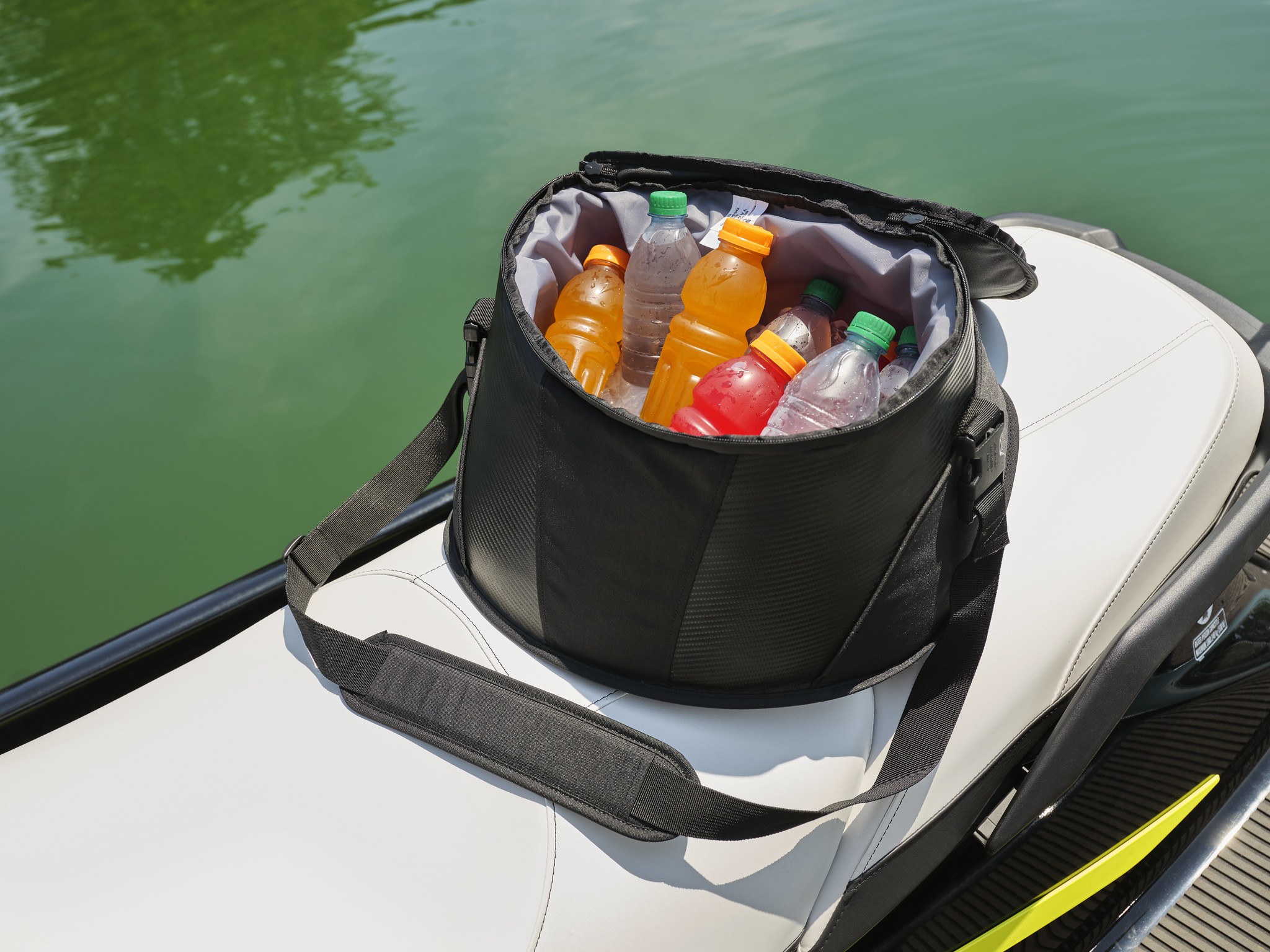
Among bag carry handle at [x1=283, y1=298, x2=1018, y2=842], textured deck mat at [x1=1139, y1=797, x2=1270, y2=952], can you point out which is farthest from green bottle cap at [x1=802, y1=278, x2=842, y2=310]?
textured deck mat at [x1=1139, y1=797, x2=1270, y2=952]

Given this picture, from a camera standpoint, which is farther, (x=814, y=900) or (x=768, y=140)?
(x=768, y=140)

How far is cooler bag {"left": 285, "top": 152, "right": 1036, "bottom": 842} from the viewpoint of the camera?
2.13ft

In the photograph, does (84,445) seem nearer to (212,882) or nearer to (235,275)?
(235,275)

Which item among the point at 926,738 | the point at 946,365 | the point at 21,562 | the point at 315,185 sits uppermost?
the point at 946,365

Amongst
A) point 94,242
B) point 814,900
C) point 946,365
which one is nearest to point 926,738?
point 814,900

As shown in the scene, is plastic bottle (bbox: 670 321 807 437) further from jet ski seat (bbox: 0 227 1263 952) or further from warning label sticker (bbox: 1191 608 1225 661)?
warning label sticker (bbox: 1191 608 1225 661)

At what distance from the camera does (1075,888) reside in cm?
85

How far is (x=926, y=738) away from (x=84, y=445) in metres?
2.01

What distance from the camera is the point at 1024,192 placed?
2.31 metres

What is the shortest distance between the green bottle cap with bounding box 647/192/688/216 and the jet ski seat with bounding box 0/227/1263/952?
0.43m

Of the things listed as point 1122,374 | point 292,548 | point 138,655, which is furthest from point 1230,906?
point 138,655

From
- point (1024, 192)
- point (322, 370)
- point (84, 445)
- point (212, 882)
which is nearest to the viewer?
point (212, 882)

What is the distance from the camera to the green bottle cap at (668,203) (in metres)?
0.87

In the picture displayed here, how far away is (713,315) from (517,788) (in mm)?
547
